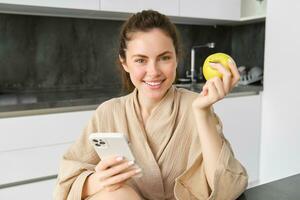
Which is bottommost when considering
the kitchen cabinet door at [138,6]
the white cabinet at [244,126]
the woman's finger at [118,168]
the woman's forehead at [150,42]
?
the white cabinet at [244,126]

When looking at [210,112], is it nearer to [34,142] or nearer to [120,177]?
[120,177]

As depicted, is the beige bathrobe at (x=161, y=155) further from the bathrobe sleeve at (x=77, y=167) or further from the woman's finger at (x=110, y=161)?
the woman's finger at (x=110, y=161)

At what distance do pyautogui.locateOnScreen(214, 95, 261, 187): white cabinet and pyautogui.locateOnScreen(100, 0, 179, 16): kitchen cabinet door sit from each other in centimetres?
67

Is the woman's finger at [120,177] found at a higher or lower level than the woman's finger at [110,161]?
lower

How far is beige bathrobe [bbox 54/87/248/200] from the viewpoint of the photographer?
0.74 metres

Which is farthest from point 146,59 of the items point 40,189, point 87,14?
point 87,14

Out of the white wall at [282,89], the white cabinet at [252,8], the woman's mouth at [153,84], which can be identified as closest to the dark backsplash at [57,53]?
the white cabinet at [252,8]

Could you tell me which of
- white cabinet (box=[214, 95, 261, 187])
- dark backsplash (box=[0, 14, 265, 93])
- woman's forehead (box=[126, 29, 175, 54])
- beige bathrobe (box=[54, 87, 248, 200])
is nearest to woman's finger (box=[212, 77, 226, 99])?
beige bathrobe (box=[54, 87, 248, 200])

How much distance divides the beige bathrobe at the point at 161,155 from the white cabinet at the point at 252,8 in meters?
1.57

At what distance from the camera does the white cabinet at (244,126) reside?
6.81 feet

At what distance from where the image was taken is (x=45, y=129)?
149 centimetres

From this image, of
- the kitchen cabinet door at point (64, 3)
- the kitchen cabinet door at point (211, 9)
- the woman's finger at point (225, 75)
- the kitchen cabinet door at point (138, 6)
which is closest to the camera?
the woman's finger at point (225, 75)

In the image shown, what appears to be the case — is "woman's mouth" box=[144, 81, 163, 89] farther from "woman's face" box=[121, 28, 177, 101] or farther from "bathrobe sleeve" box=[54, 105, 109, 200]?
"bathrobe sleeve" box=[54, 105, 109, 200]

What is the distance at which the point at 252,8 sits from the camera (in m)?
2.34
